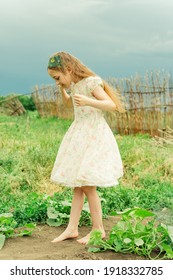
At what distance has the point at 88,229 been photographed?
13.3ft

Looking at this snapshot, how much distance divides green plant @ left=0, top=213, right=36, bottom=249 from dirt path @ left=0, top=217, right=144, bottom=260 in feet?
0.16

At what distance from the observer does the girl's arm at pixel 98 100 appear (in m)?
3.50

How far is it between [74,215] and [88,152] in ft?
1.75

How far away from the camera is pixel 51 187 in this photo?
5.98 metres

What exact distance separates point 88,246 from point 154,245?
0.52 metres

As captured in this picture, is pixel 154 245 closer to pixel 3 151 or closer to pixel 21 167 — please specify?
pixel 21 167

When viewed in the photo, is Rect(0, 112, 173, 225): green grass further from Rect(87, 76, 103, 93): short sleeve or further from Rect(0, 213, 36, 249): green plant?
Rect(87, 76, 103, 93): short sleeve

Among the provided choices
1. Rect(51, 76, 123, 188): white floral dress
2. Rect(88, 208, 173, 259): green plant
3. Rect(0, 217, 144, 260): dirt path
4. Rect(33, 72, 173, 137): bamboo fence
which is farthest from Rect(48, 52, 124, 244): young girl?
Rect(33, 72, 173, 137): bamboo fence

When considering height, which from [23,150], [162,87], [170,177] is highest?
[162,87]

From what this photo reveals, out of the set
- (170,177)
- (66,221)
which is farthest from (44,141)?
(66,221)

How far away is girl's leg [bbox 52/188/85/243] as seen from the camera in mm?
3715

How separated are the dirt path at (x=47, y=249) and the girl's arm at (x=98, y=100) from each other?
40.9 inches

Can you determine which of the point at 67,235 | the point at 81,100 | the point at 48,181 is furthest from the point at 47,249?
the point at 48,181

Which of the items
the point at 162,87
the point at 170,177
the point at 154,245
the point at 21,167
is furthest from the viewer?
the point at 162,87
